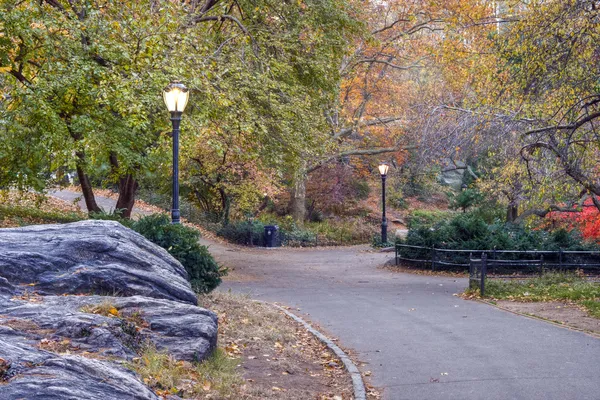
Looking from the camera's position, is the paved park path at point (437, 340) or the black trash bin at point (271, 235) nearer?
the paved park path at point (437, 340)

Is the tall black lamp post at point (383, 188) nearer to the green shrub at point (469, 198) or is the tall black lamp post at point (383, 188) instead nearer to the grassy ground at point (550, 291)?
the green shrub at point (469, 198)

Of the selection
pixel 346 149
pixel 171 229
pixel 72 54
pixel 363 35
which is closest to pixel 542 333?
pixel 171 229

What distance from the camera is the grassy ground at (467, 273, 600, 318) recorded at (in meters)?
15.7

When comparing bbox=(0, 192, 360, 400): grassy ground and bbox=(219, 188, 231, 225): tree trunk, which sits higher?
bbox=(219, 188, 231, 225): tree trunk

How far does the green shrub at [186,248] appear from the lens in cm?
1259

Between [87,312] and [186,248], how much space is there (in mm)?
5417

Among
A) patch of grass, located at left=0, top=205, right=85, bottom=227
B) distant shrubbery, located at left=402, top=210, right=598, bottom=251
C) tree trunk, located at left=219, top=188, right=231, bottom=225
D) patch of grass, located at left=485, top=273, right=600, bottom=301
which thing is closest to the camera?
patch of grass, located at left=485, top=273, right=600, bottom=301

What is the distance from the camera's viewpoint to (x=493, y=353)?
10367 mm

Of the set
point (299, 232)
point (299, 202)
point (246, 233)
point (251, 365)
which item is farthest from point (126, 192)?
point (299, 202)

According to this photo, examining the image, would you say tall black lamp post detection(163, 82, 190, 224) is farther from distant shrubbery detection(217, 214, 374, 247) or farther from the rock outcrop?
distant shrubbery detection(217, 214, 374, 247)

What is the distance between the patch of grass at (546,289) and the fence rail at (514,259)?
1499 millimetres

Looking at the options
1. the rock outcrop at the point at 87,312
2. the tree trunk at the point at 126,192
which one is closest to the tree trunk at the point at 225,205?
the tree trunk at the point at 126,192

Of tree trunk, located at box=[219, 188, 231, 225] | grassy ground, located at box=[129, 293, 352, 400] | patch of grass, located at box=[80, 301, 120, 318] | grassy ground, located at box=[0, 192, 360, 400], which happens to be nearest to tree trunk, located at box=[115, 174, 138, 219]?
grassy ground, located at box=[0, 192, 360, 400]

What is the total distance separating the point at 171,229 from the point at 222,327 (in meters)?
2.88
